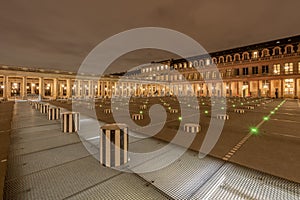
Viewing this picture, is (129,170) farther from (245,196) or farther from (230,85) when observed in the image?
(230,85)

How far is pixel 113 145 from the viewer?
4.09 metres

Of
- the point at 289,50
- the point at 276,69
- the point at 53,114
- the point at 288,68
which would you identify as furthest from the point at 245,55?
the point at 53,114

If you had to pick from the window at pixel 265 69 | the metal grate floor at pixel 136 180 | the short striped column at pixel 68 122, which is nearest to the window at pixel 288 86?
the window at pixel 265 69

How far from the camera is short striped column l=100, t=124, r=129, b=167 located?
13.3ft

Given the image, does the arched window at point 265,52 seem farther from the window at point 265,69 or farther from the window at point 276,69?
the window at point 276,69

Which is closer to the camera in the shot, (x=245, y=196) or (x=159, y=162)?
(x=245, y=196)

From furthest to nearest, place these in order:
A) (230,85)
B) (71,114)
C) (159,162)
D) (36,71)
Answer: (230,85), (36,71), (71,114), (159,162)

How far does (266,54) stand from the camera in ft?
158

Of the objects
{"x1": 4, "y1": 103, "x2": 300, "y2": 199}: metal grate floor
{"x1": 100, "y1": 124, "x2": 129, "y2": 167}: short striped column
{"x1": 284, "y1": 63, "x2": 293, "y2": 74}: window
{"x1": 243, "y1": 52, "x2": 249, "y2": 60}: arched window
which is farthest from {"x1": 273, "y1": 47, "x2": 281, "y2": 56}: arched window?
{"x1": 100, "y1": 124, "x2": 129, "y2": 167}: short striped column

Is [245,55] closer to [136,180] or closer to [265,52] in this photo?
[265,52]

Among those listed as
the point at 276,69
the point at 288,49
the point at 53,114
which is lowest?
the point at 53,114

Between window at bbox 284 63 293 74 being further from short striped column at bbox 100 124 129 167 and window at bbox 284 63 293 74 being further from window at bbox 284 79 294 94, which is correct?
short striped column at bbox 100 124 129 167

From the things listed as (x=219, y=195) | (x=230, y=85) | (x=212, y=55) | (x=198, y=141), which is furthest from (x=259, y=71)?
(x=219, y=195)

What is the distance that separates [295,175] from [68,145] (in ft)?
22.6
